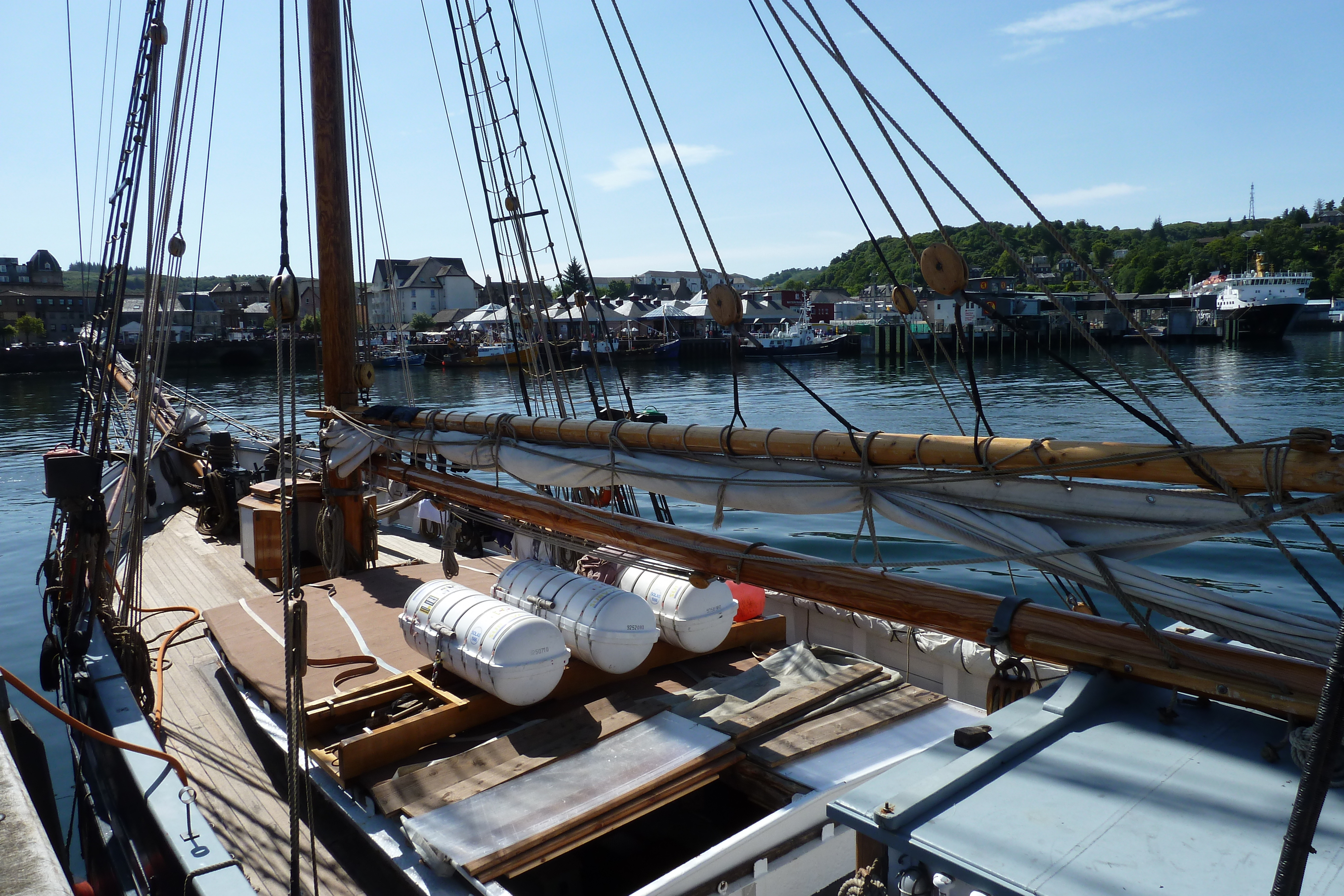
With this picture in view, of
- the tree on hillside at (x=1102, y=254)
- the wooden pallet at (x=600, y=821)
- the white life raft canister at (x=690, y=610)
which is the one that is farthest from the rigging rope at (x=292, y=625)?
the tree on hillside at (x=1102, y=254)

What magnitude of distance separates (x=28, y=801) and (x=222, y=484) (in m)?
10.8

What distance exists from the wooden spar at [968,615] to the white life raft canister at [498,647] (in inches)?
31.6

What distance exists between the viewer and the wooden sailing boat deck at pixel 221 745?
4961mm

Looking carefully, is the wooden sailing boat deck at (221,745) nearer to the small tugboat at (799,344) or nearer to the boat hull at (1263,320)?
the small tugboat at (799,344)

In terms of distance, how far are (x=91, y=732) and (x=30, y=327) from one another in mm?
93284

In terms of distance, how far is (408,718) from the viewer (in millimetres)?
5355

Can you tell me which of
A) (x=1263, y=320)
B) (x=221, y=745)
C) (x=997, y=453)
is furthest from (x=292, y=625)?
(x=1263, y=320)

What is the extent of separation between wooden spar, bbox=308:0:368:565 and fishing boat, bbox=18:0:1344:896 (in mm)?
31

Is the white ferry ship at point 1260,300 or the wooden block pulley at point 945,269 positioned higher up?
the white ferry ship at point 1260,300

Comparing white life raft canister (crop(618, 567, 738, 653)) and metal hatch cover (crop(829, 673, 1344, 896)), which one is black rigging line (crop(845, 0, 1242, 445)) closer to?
metal hatch cover (crop(829, 673, 1344, 896))

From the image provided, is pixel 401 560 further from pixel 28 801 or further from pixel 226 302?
pixel 226 302

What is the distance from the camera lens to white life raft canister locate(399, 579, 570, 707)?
207 inches

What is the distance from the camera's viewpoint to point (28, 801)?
2723 millimetres

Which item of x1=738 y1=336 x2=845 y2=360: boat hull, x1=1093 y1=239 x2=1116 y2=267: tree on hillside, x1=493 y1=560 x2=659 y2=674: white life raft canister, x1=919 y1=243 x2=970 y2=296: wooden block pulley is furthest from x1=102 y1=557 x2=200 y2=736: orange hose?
x1=1093 y1=239 x2=1116 y2=267: tree on hillside
